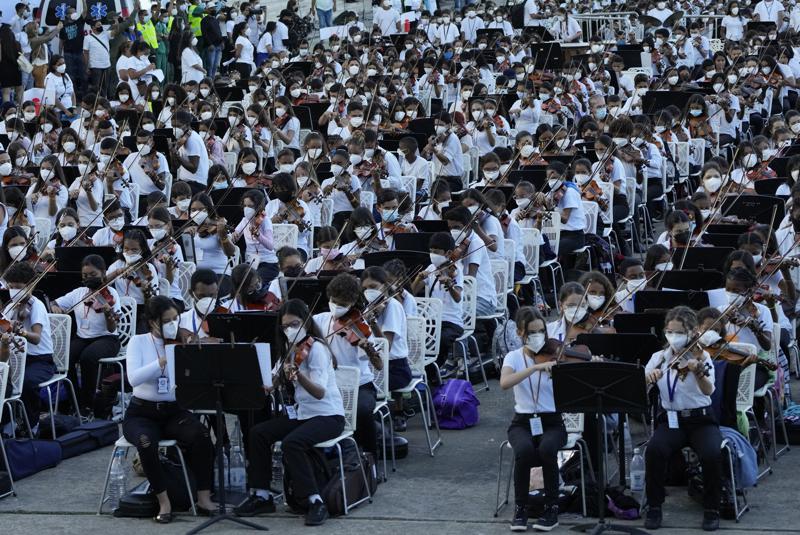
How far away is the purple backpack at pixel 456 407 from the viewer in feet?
39.9

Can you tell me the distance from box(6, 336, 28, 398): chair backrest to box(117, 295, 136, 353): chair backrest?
1.39 metres

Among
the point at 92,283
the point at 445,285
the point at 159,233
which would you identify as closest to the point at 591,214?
the point at 445,285

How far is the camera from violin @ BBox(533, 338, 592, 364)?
396 inches

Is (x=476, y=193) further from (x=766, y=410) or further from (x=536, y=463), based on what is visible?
(x=536, y=463)

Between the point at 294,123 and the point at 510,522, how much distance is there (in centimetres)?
1130

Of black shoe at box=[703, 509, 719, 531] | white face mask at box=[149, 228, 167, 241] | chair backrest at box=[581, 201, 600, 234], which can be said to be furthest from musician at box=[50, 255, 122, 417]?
chair backrest at box=[581, 201, 600, 234]

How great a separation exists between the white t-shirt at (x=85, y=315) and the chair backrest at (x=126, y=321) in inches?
4.9

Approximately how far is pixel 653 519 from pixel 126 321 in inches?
188

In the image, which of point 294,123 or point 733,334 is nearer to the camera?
point 733,334

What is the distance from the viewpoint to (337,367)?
10703mm

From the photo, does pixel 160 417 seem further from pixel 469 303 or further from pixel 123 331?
pixel 469 303

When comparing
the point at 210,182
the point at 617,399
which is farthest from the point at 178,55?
the point at 617,399

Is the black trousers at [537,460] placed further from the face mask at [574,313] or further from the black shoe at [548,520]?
the face mask at [574,313]

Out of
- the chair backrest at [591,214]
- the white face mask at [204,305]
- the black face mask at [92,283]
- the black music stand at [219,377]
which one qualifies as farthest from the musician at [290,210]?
the black music stand at [219,377]
